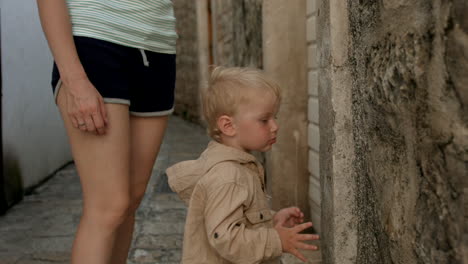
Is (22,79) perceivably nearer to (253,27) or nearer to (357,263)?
(253,27)

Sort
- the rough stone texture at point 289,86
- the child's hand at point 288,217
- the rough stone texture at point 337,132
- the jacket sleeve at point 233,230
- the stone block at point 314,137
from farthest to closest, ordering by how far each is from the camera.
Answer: the rough stone texture at point 289,86, the stone block at point 314,137, the rough stone texture at point 337,132, the child's hand at point 288,217, the jacket sleeve at point 233,230

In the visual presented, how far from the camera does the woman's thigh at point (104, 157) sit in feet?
5.67

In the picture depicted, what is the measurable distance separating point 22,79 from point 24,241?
182 cm

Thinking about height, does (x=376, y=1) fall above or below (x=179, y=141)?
above

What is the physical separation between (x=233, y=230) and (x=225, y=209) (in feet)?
0.23

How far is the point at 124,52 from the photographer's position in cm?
175

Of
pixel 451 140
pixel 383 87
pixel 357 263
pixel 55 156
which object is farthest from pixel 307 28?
pixel 55 156

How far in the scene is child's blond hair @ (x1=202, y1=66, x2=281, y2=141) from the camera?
177 cm

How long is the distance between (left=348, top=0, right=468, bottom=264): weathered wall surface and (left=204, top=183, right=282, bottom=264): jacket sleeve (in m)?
0.37

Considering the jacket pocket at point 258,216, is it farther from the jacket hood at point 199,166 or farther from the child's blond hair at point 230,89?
the child's blond hair at point 230,89

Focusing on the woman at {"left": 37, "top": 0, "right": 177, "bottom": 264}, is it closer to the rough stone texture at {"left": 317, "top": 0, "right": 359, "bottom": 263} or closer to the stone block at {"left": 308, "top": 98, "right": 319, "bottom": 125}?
the rough stone texture at {"left": 317, "top": 0, "right": 359, "bottom": 263}

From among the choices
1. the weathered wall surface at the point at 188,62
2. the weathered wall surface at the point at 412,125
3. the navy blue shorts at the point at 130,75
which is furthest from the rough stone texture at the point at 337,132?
the weathered wall surface at the point at 188,62

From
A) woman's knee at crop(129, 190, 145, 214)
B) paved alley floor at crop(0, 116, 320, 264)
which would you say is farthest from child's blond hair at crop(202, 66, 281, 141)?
paved alley floor at crop(0, 116, 320, 264)

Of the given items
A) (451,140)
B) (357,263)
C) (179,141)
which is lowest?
(179,141)
